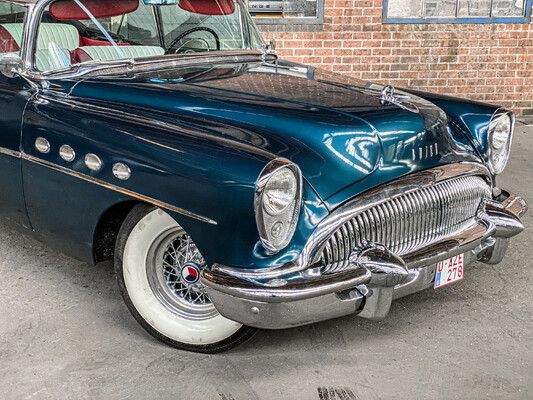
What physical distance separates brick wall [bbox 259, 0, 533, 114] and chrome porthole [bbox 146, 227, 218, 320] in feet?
17.3

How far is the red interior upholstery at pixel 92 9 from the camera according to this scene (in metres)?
3.30

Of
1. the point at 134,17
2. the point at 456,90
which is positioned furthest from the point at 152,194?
the point at 456,90

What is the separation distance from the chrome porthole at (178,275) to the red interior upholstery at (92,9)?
4.39 feet

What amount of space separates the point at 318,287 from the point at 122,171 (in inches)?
36.9

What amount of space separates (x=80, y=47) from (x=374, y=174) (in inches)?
65.1

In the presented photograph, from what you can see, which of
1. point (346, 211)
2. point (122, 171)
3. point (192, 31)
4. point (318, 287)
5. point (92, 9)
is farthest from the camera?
point (192, 31)

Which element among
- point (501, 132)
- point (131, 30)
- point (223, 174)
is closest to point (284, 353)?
point (223, 174)

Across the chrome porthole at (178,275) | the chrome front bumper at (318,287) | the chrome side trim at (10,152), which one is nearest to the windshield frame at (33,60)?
the chrome side trim at (10,152)

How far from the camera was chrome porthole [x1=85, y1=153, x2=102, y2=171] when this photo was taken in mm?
2768

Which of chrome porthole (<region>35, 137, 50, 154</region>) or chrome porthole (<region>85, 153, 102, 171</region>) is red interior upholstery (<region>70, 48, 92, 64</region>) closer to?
chrome porthole (<region>35, 137, 50, 154</region>)

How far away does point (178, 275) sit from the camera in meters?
2.83

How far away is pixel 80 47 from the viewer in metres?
3.33

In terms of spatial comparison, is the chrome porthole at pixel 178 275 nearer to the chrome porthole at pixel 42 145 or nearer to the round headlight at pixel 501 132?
the chrome porthole at pixel 42 145

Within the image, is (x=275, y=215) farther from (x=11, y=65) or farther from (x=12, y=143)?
(x=11, y=65)
